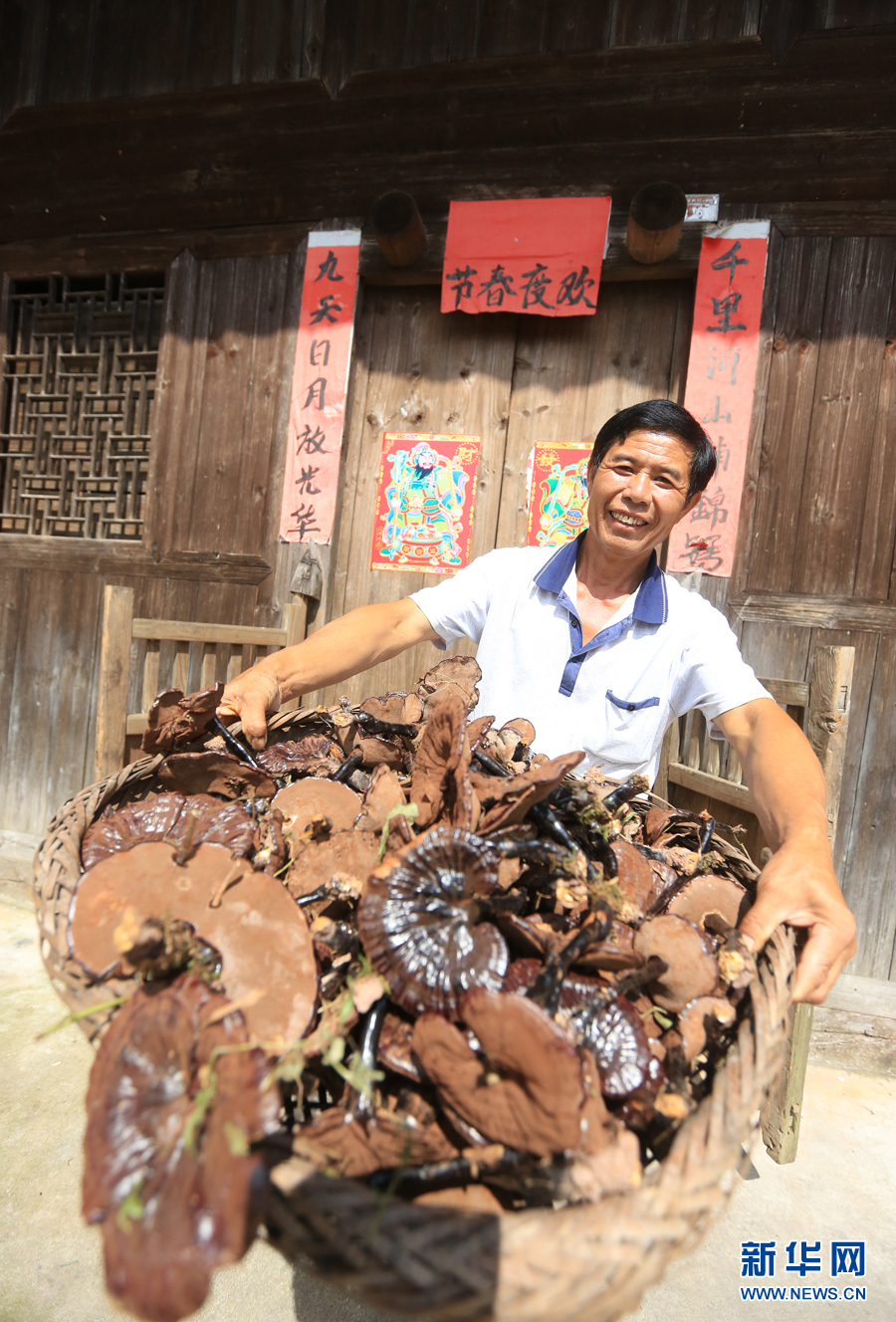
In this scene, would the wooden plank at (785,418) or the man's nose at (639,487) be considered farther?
the wooden plank at (785,418)

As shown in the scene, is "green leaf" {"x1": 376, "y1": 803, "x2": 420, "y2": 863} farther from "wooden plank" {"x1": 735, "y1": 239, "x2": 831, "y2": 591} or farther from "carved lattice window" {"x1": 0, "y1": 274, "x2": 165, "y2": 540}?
"carved lattice window" {"x1": 0, "y1": 274, "x2": 165, "y2": 540}

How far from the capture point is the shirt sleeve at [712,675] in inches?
82.7

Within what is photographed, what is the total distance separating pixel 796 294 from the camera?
342cm

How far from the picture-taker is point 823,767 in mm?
2672

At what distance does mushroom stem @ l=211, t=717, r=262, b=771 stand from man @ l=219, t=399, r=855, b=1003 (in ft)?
0.72

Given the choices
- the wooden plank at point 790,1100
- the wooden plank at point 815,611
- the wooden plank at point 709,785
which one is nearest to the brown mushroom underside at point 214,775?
the wooden plank at point 709,785

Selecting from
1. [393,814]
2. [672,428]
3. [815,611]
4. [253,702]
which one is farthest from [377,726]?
[815,611]

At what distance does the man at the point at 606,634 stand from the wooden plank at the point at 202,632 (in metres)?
1.37

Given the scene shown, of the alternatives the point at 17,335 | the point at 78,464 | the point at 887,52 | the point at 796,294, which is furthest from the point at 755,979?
the point at 17,335

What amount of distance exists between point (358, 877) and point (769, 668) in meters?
2.97

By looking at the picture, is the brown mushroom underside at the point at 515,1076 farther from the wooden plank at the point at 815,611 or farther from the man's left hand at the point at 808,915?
the wooden plank at the point at 815,611

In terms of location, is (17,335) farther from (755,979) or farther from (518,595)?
(755,979)

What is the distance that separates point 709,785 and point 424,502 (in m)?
2.20

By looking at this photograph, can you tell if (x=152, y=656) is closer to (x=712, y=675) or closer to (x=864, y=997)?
(x=712, y=675)
